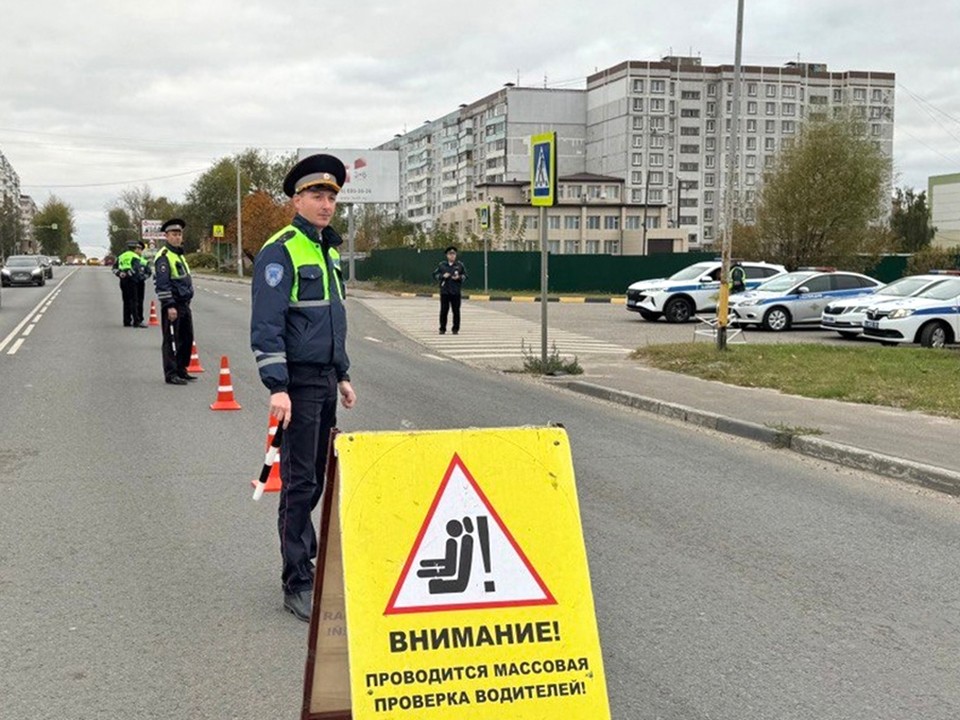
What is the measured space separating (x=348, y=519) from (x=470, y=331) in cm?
2023

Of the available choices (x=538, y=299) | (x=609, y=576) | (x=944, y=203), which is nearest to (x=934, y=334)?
(x=609, y=576)

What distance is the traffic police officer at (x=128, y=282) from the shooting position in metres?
20.4

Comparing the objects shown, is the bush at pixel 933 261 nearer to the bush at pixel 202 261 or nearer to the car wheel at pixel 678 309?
the car wheel at pixel 678 309

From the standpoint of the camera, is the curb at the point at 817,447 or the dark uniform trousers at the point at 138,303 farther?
→ the dark uniform trousers at the point at 138,303

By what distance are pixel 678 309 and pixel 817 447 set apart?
17.7 meters

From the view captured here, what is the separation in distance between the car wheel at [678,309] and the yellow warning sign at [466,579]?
23347 millimetres

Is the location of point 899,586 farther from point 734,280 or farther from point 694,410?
point 734,280

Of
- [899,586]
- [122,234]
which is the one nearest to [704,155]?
[122,234]

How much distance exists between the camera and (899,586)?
5.13 m

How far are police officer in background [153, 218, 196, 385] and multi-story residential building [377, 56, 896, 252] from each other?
98.3 m

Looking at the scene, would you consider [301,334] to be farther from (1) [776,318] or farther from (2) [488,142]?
(2) [488,142]

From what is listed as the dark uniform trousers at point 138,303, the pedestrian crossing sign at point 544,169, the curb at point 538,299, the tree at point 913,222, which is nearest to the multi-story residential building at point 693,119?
the tree at point 913,222

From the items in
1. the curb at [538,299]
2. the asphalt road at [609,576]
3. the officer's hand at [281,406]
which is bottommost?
the asphalt road at [609,576]

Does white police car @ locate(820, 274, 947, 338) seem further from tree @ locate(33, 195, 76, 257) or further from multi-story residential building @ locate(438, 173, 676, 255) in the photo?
tree @ locate(33, 195, 76, 257)
